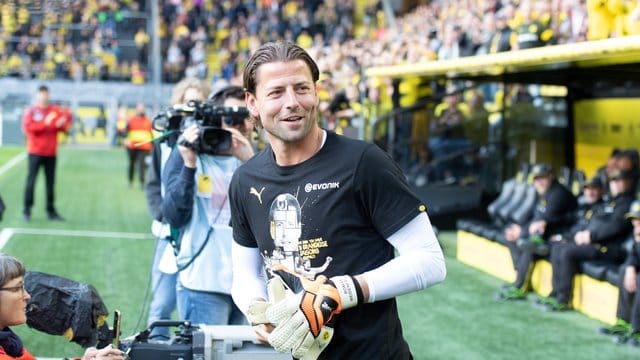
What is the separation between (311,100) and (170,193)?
2027 mm

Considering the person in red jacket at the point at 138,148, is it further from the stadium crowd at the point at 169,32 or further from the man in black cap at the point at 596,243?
the man in black cap at the point at 596,243

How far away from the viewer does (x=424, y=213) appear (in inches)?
109

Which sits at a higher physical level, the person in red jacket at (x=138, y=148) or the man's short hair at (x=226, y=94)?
the man's short hair at (x=226, y=94)

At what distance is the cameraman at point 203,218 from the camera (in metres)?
4.64

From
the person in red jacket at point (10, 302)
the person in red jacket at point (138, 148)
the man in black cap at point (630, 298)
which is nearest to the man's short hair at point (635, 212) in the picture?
the man in black cap at point (630, 298)

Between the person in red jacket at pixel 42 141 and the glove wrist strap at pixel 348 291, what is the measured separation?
1138 cm

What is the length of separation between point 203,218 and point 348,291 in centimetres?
225

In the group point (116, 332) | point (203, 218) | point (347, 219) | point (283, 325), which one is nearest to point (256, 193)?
point (347, 219)

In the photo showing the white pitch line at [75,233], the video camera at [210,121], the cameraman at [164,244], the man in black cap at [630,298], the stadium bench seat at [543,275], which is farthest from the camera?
the white pitch line at [75,233]

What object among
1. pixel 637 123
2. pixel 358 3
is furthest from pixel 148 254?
pixel 358 3

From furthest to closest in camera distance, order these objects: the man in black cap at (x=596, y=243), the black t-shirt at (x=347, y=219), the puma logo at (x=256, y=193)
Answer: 1. the man in black cap at (x=596, y=243)
2. the puma logo at (x=256, y=193)
3. the black t-shirt at (x=347, y=219)

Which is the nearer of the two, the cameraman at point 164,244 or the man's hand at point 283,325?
the man's hand at point 283,325

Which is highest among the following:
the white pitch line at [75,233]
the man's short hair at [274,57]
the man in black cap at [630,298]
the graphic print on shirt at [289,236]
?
the man's short hair at [274,57]

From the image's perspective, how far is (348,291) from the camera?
265 cm
